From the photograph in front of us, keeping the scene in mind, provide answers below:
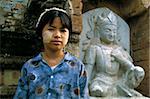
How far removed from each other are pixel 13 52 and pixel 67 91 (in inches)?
64.9

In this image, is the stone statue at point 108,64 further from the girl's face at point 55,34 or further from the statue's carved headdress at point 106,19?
the girl's face at point 55,34

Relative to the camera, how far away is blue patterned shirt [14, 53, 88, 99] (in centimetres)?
190

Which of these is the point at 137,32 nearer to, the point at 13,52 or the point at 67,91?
the point at 13,52

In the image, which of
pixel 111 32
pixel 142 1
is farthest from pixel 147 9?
pixel 111 32

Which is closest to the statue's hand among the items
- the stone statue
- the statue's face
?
the stone statue

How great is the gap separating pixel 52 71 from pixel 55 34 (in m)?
0.21

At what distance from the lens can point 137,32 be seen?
4855 mm

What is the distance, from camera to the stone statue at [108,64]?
157 inches

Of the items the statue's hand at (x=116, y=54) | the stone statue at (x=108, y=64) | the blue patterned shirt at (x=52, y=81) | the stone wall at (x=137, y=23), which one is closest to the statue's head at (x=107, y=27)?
the stone statue at (x=108, y=64)

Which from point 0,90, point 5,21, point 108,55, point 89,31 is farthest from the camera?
point 89,31

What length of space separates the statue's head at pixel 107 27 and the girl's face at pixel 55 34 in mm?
2405

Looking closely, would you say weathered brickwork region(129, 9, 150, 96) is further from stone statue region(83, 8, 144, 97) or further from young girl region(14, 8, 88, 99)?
young girl region(14, 8, 88, 99)

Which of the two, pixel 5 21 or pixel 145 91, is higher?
pixel 5 21

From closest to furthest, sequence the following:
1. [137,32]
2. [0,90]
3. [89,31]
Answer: [0,90]
[89,31]
[137,32]
